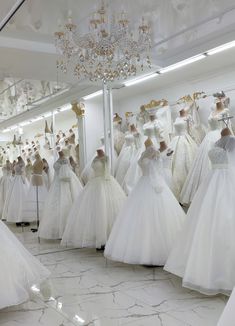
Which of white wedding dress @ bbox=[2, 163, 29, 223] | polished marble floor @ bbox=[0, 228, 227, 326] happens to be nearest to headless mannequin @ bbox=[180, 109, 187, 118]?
polished marble floor @ bbox=[0, 228, 227, 326]

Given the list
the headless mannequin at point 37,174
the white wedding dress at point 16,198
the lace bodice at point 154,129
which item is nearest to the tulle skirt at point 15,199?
the white wedding dress at point 16,198

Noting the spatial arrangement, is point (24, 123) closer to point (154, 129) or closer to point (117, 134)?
point (117, 134)

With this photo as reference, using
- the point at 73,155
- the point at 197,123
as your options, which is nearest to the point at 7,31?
the point at 73,155

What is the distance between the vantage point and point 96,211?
403 cm

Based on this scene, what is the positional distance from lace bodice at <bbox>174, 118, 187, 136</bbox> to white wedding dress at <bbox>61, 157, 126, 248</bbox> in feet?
3.04

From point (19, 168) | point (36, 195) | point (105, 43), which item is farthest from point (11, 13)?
point (36, 195)

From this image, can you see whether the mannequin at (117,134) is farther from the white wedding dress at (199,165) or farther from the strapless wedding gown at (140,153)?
the white wedding dress at (199,165)

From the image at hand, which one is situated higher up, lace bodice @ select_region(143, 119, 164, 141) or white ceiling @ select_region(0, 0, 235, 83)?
white ceiling @ select_region(0, 0, 235, 83)

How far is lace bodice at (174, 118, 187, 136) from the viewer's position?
4375 mm

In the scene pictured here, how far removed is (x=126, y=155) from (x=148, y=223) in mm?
1646

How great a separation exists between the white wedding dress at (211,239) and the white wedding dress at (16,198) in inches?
128

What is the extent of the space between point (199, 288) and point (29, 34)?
9.08ft

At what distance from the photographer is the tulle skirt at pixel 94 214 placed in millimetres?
3943

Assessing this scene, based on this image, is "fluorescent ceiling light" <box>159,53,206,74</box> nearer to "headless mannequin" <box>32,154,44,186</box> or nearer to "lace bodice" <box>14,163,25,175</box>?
"headless mannequin" <box>32,154,44,186</box>
